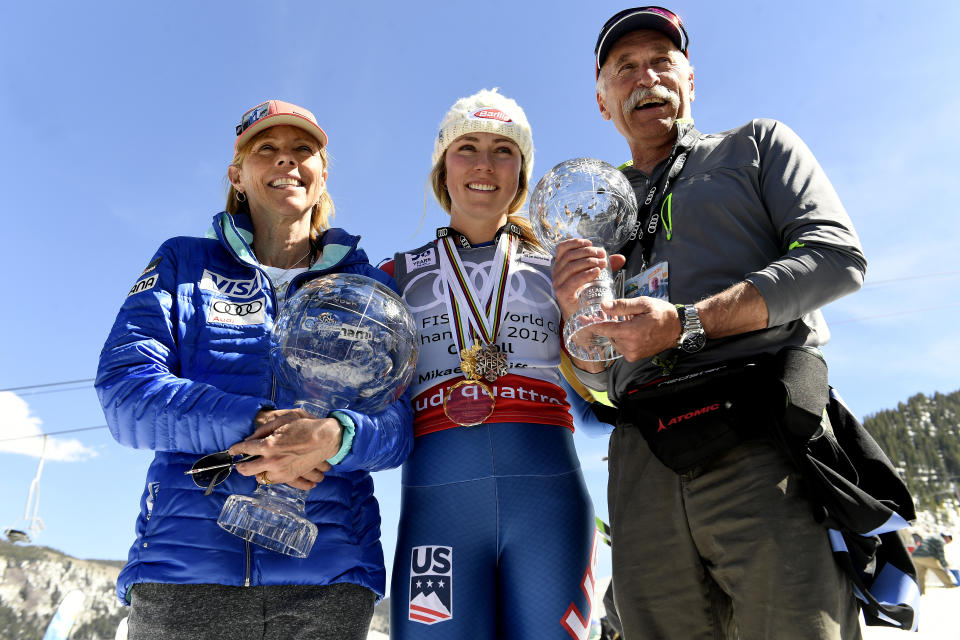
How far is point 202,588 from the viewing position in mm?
2135

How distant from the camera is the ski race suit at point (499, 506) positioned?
2.52 m

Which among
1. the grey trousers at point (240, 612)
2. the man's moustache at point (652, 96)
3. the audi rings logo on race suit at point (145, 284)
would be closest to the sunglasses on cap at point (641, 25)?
the man's moustache at point (652, 96)

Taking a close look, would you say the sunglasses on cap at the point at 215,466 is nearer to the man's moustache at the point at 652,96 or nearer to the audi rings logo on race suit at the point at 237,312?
the audi rings logo on race suit at the point at 237,312

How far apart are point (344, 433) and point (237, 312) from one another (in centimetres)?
75

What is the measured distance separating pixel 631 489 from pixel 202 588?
1.50 metres

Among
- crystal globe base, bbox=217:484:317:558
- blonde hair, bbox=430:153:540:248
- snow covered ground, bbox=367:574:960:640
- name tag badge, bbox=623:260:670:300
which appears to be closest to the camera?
crystal globe base, bbox=217:484:317:558

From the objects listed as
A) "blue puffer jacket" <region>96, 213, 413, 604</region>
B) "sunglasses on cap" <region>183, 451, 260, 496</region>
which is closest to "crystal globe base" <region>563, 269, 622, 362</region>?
"blue puffer jacket" <region>96, 213, 413, 604</region>

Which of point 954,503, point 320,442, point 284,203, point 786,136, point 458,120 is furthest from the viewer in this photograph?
point 954,503

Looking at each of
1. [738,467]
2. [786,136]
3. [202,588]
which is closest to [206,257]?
[202,588]

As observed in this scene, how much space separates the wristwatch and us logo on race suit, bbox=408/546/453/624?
1.23m

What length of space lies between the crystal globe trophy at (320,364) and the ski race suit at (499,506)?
1.99 feet

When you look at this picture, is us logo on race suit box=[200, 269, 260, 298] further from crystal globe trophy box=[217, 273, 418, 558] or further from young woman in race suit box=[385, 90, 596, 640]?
young woman in race suit box=[385, 90, 596, 640]

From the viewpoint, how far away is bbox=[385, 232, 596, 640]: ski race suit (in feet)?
8.26

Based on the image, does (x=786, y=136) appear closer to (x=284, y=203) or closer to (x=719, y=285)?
(x=719, y=285)
